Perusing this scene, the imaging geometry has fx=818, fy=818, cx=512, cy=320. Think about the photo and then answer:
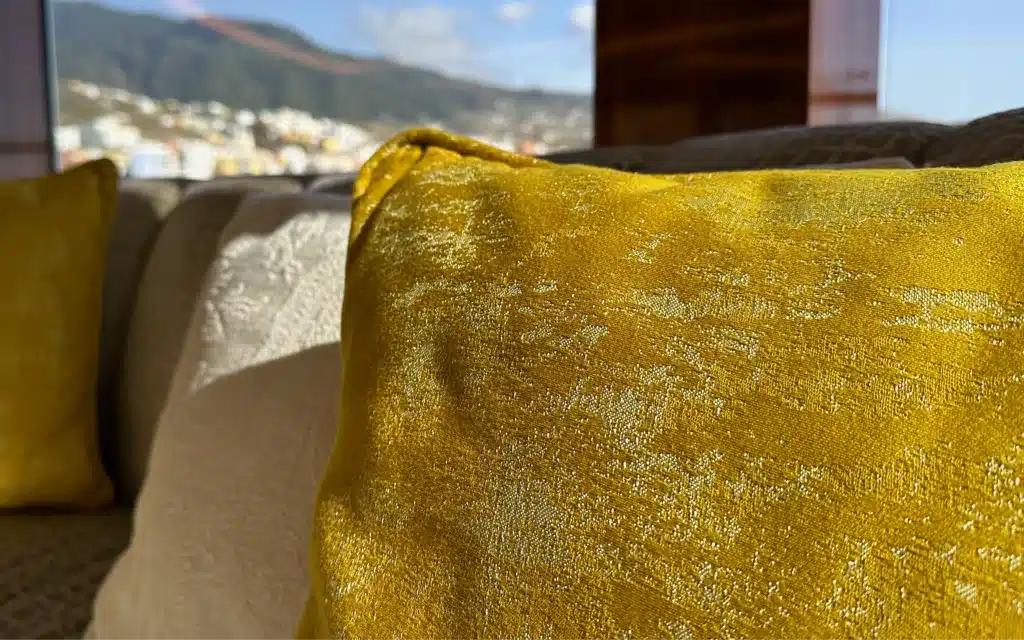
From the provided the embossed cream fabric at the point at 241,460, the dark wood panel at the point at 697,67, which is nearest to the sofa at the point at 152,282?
the embossed cream fabric at the point at 241,460

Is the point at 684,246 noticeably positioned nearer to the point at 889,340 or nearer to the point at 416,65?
the point at 889,340

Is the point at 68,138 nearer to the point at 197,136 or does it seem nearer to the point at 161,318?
the point at 197,136

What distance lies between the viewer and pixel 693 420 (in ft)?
1.20

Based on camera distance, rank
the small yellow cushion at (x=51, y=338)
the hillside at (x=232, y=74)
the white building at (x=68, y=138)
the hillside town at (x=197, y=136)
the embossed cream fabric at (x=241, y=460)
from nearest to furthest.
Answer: the embossed cream fabric at (x=241, y=460) < the small yellow cushion at (x=51, y=338) < the hillside at (x=232, y=74) < the hillside town at (x=197, y=136) < the white building at (x=68, y=138)

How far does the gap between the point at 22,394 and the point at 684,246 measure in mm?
955

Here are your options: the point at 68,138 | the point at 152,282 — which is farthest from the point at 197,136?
the point at 152,282

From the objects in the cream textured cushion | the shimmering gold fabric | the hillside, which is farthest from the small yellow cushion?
the hillside

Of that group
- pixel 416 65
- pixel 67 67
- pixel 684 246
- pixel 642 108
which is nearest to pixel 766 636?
pixel 684 246

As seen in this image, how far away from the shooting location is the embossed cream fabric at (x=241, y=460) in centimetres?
Result: 60

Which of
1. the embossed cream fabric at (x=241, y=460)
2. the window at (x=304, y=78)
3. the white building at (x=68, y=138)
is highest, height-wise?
the window at (x=304, y=78)

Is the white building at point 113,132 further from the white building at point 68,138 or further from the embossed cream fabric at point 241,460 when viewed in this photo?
the embossed cream fabric at point 241,460

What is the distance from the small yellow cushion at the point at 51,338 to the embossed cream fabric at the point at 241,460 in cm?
39

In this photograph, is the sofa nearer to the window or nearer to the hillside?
the window

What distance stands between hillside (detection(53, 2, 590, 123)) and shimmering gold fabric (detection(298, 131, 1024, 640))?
2485 millimetres
